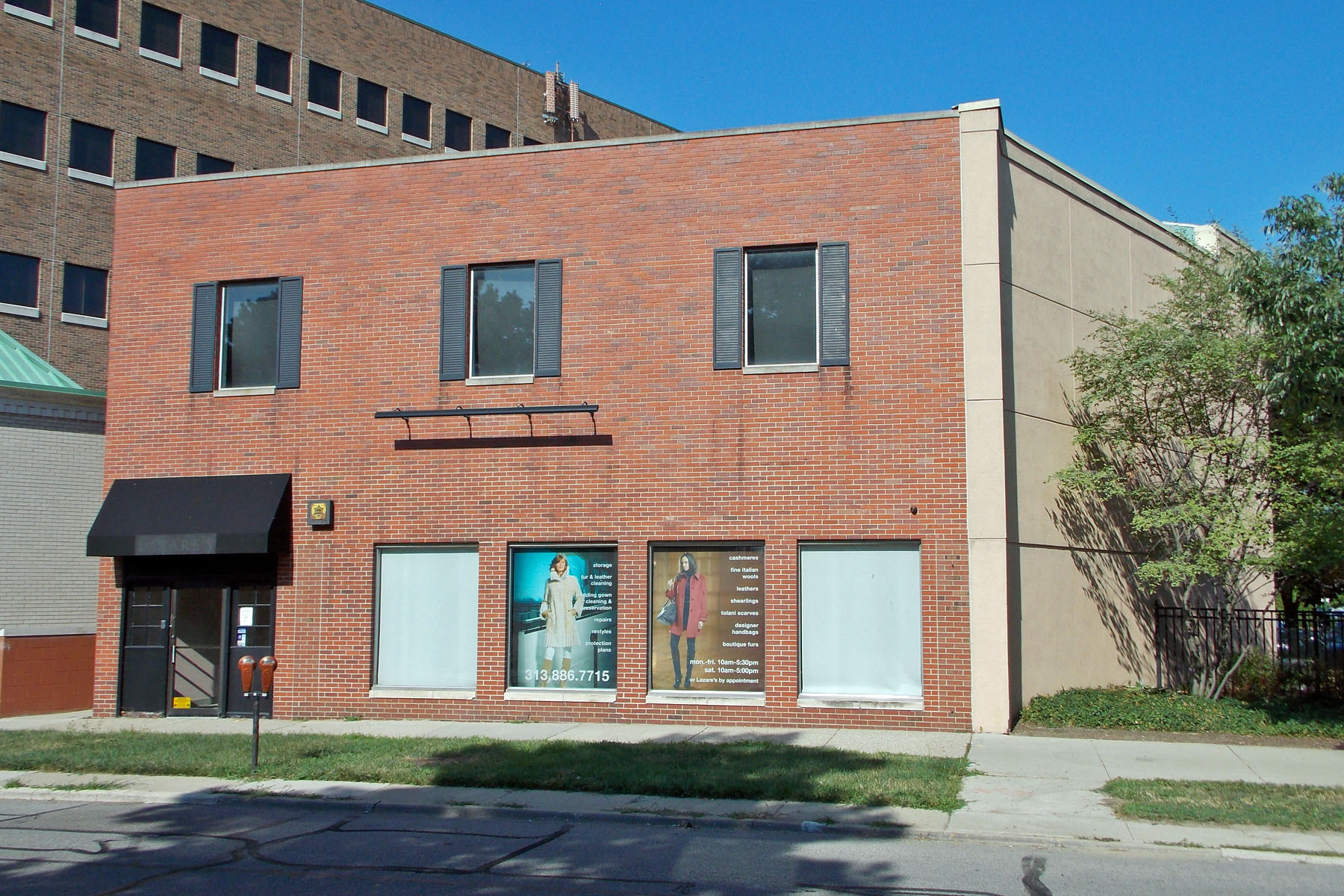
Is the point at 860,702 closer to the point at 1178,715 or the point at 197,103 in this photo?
the point at 1178,715

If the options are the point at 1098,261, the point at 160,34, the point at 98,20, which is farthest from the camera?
the point at 160,34

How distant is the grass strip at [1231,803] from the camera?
970 centimetres

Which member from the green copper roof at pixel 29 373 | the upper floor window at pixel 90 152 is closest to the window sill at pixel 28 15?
the upper floor window at pixel 90 152

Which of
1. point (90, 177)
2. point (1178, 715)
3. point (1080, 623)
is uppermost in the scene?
point (90, 177)

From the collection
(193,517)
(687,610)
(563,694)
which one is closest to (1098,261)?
(687,610)

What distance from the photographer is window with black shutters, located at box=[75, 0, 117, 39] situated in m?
31.2

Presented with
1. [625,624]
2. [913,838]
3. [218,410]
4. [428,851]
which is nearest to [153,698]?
[218,410]

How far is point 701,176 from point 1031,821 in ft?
32.6

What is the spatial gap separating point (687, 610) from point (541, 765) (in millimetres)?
4183

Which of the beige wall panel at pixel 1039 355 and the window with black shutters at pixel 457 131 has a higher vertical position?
→ the window with black shutters at pixel 457 131

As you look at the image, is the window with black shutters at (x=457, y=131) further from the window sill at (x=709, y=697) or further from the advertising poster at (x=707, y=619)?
the window sill at (x=709, y=697)

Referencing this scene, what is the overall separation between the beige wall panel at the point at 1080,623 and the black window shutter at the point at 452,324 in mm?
8291

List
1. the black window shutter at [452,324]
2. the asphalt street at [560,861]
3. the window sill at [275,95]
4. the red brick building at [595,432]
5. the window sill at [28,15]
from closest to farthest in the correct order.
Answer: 1. the asphalt street at [560,861]
2. the red brick building at [595,432]
3. the black window shutter at [452,324]
4. the window sill at [28,15]
5. the window sill at [275,95]

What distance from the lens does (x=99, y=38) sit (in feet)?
103
